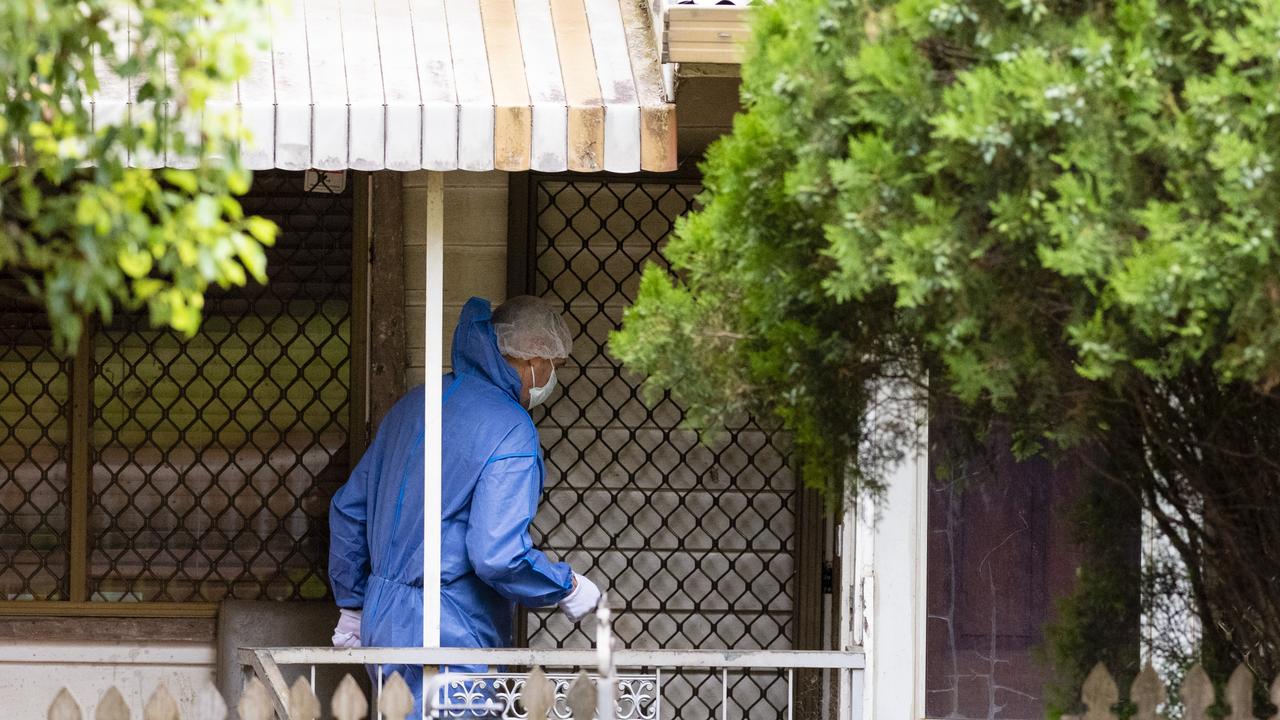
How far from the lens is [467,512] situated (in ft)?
15.7

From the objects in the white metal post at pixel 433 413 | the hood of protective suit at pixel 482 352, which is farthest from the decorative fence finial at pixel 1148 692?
the hood of protective suit at pixel 482 352

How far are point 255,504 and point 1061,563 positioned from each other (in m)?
2.98

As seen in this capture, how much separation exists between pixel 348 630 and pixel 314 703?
175 centimetres

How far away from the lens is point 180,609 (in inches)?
226

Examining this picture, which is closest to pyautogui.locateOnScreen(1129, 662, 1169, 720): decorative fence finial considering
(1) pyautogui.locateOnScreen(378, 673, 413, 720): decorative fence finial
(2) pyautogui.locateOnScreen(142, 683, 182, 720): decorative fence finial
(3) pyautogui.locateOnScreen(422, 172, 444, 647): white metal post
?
(1) pyautogui.locateOnScreen(378, 673, 413, 720): decorative fence finial

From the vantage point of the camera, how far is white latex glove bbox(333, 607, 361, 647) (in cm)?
514

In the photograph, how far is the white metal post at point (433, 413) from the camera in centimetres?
434

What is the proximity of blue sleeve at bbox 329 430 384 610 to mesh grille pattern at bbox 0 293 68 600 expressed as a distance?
1.31 metres

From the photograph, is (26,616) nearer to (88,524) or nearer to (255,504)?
(88,524)

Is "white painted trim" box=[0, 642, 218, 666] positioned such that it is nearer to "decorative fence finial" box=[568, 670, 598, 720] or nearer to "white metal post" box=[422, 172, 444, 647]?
"white metal post" box=[422, 172, 444, 647]

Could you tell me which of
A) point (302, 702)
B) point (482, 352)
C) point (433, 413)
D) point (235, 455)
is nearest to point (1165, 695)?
point (302, 702)

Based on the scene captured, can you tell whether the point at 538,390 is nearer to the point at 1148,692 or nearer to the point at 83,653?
the point at 83,653

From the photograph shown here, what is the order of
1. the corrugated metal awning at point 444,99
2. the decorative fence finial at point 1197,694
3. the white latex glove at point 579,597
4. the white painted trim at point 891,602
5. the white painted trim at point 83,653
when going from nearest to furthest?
the decorative fence finial at point 1197,694
the corrugated metal awning at point 444,99
the white painted trim at point 891,602
the white latex glove at point 579,597
the white painted trim at point 83,653

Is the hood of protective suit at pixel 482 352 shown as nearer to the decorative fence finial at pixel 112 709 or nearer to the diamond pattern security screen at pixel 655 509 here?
the diamond pattern security screen at pixel 655 509
